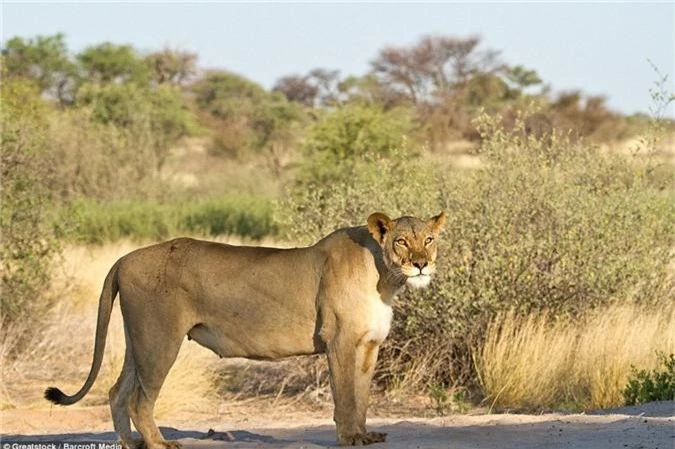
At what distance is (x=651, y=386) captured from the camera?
1045 centimetres

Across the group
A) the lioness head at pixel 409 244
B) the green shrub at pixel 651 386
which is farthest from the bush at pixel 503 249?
the lioness head at pixel 409 244

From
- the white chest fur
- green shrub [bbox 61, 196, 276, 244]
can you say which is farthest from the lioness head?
green shrub [bbox 61, 196, 276, 244]

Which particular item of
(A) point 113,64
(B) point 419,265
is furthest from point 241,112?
(B) point 419,265

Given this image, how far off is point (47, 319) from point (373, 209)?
4342 millimetres

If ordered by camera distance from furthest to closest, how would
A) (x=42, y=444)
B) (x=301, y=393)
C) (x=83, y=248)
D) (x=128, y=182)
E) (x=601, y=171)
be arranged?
(x=128, y=182)
(x=83, y=248)
(x=601, y=171)
(x=301, y=393)
(x=42, y=444)

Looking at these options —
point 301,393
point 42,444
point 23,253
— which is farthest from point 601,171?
point 42,444

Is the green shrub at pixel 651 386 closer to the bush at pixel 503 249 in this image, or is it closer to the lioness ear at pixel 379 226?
the bush at pixel 503 249

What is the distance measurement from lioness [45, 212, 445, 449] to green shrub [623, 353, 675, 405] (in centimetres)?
327

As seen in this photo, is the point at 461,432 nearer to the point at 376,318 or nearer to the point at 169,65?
the point at 376,318

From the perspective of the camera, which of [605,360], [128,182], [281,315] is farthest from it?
[128,182]

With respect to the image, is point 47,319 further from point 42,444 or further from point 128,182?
point 128,182

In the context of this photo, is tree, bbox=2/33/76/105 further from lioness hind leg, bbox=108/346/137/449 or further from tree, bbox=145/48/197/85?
lioness hind leg, bbox=108/346/137/449

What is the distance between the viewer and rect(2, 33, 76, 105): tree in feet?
172

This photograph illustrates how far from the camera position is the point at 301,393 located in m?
12.7
